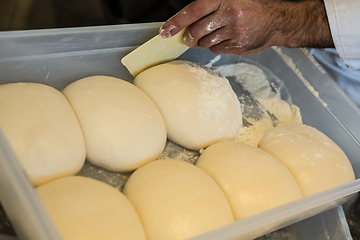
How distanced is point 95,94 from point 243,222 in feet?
1.95

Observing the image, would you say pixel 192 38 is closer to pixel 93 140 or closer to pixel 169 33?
pixel 169 33

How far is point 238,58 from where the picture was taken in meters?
1.44

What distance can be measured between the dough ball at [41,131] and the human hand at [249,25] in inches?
16.5

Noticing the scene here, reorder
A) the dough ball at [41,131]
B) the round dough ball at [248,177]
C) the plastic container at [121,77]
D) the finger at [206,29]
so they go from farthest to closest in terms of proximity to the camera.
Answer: the finger at [206,29], the round dough ball at [248,177], the dough ball at [41,131], the plastic container at [121,77]

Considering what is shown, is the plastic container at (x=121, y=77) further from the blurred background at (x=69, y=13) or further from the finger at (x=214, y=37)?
the blurred background at (x=69, y=13)

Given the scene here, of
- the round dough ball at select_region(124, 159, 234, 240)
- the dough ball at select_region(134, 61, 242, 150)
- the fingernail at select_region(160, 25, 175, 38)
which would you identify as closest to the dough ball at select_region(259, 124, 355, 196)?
the dough ball at select_region(134, 61, 242, 150)

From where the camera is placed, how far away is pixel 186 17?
0.92 meters

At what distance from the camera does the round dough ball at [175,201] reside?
2.40ft

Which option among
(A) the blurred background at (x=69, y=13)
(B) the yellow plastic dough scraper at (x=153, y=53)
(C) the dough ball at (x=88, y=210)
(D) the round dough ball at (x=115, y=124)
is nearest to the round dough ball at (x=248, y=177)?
(D) the round dough ball at (x=115, y=124)

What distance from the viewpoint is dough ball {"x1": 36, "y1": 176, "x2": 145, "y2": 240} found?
2.05ft

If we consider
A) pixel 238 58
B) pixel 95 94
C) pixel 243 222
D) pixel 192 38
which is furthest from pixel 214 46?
pixel 243 222

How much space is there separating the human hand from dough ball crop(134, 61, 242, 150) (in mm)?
142

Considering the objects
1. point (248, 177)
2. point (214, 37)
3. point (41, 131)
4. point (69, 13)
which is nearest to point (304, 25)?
point (214, 37)

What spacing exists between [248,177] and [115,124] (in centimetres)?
45
